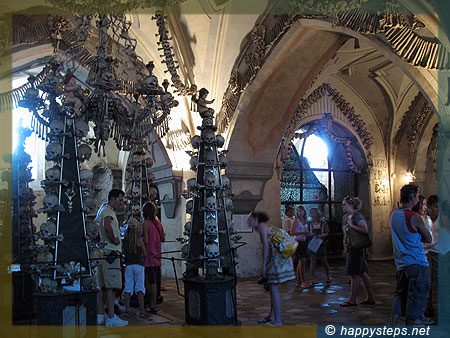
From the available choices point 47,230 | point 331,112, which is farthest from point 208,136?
point 331,112

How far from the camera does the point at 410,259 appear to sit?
326 cm

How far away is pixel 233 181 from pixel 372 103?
4075 mm

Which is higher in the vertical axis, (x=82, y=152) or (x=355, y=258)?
(x=82, y=152)

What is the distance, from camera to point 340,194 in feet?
32.9

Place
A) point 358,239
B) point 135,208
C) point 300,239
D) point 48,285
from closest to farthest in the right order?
point 48,285 < point 358,239 < point 135,208 < point 300,239

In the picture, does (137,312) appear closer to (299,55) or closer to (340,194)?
(299,55)

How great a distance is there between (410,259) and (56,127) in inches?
112

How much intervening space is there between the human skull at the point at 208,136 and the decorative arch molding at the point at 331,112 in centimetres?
448

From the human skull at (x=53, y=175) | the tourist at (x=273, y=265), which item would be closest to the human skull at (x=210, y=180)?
the tourist at (x=273, y=265)

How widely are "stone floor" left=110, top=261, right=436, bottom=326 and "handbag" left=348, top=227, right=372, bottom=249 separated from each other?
629 millimetres

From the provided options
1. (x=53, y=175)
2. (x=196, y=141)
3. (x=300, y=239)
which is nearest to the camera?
(x=53, y=175)

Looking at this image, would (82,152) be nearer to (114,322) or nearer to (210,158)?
(210,158)

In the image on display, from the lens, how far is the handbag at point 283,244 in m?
3.96

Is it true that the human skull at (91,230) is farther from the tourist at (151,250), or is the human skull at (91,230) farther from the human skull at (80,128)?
the tourist at (151,250)
